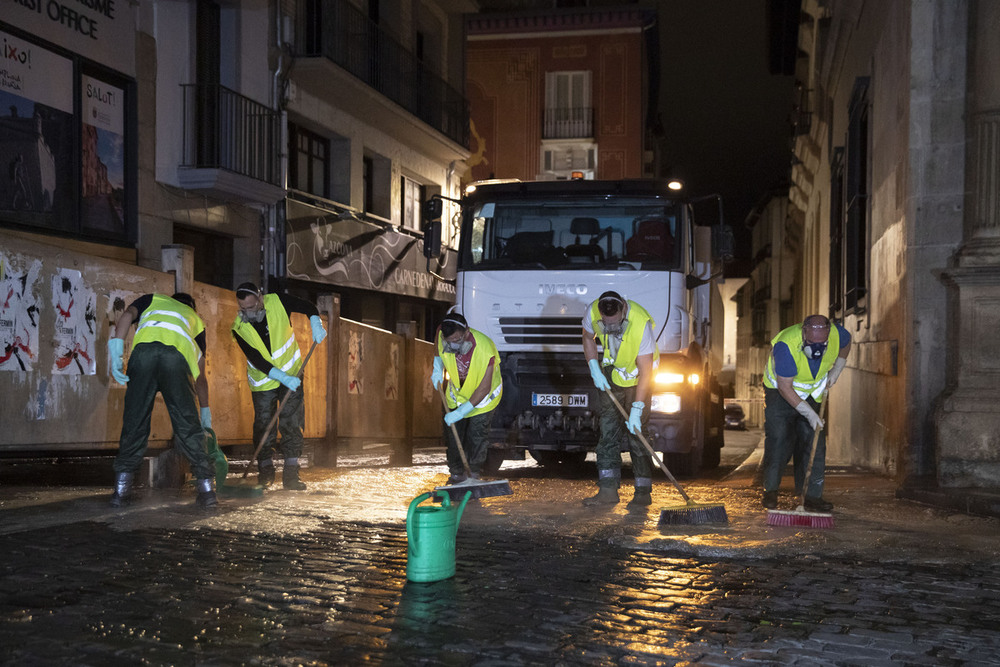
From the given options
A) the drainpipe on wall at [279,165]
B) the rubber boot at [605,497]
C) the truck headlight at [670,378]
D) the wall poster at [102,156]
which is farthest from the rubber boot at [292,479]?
the drainpipe on wall at [279,165]

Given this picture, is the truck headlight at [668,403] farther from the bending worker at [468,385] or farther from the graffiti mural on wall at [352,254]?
the graffiti mural on wall at [352,254]

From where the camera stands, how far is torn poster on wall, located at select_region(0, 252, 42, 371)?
8.46 metres

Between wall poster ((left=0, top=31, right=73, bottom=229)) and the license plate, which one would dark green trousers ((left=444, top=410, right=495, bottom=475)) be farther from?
wall poster ((left=0, top=31, right=73, bottom=229))

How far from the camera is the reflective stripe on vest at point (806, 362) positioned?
7.96 m

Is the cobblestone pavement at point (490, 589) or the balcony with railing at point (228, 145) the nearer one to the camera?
the cobblestone pavement at point (490, 589)

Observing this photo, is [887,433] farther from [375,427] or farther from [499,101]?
[499,101]

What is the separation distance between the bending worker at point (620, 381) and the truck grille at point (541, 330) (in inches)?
67.1

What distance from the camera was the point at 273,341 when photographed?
897 cm

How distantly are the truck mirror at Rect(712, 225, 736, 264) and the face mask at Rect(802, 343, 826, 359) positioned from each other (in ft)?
9.96

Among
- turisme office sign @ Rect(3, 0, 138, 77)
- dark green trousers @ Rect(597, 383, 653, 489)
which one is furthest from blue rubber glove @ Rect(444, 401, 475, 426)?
turisme office sign @ Rect(3, 0, 138, 77)

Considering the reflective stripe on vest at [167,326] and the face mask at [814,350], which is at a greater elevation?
the reflective stripe on vest at [167,326]

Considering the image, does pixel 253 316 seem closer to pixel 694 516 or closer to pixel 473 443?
pixel 473 443

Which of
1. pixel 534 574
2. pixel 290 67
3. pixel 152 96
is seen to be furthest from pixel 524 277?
pixel 290 67

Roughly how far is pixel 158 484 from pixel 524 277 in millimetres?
4052
